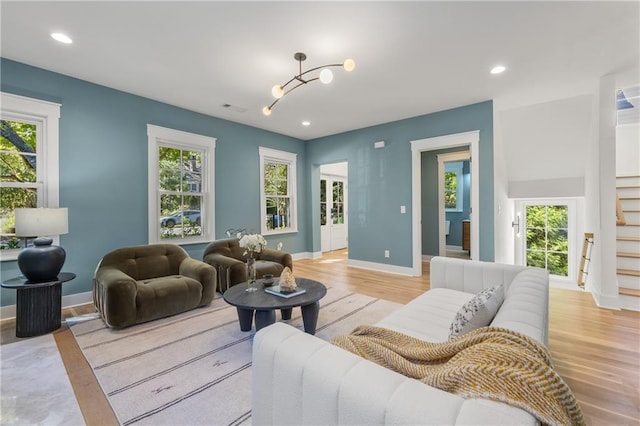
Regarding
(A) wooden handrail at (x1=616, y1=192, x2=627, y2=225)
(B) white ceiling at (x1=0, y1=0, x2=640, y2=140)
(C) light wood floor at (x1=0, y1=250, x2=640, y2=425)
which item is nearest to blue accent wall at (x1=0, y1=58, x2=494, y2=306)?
(B) white ceiling at (x1=0, y1=0, x2=640, y2=140)

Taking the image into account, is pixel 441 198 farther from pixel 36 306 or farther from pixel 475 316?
pixel 36 306

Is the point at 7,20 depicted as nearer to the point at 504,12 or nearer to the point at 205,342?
the point at 205,342

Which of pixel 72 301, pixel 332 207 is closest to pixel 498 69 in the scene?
pixel 332 207

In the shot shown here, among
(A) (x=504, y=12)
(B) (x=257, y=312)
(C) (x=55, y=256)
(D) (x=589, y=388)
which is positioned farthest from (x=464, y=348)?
(C) (x=55, y=256)

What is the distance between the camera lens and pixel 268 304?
2316mm

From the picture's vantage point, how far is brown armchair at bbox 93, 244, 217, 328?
2.68 meters

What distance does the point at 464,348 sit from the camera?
1.05 metres

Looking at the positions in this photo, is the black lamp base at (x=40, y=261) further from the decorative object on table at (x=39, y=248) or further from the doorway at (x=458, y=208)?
the doorway at (x=458, y=208)

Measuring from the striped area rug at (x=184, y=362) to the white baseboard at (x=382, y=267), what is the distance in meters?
1.73

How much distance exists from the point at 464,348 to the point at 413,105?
4080 mm

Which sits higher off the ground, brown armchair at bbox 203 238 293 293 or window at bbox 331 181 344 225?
window at bbox 331 181 344 225

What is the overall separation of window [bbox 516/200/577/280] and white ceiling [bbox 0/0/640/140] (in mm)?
1803

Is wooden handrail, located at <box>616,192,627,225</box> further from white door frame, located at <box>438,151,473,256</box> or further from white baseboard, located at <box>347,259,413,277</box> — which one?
white door frame, located at <box>438,151,473,256</box>

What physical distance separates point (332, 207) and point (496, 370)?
277 inches
